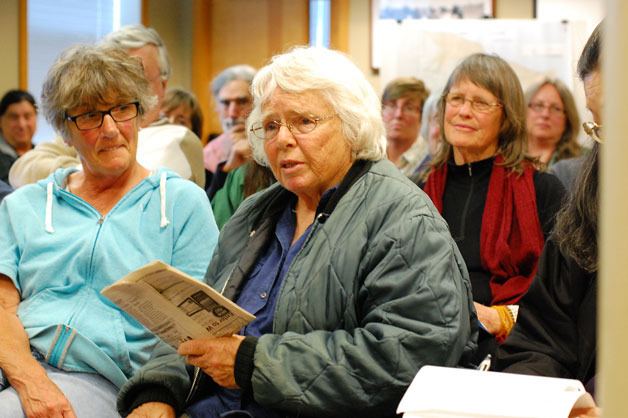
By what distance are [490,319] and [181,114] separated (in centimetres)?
260

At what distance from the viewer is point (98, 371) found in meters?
2.24

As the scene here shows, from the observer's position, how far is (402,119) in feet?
13.8

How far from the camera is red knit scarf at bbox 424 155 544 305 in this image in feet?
8.66

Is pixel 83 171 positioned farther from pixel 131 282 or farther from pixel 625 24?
pixel 625 24

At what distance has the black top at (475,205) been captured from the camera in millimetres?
2686

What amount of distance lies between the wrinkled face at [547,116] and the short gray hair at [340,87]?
2.28 metres

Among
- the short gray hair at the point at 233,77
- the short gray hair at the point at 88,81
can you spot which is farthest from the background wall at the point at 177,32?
the short gray hair at the point at 88,81

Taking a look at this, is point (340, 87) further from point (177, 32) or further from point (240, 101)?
point (177, 32)

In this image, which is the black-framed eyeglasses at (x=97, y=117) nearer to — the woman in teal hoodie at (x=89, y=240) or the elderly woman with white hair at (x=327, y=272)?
the woman in teal hoodie at (x=89, y=240)

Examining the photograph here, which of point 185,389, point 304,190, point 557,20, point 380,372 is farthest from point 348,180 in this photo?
point 557,20

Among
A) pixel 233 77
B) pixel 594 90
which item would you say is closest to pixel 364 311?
pixel 594 90

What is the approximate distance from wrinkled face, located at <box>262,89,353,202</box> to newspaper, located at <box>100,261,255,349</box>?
0.40 metres

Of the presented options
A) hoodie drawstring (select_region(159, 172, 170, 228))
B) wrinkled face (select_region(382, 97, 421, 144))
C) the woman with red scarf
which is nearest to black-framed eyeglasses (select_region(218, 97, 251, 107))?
wrinkled face (select_region(382, 97, 421, 144))

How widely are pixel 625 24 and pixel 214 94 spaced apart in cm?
412
